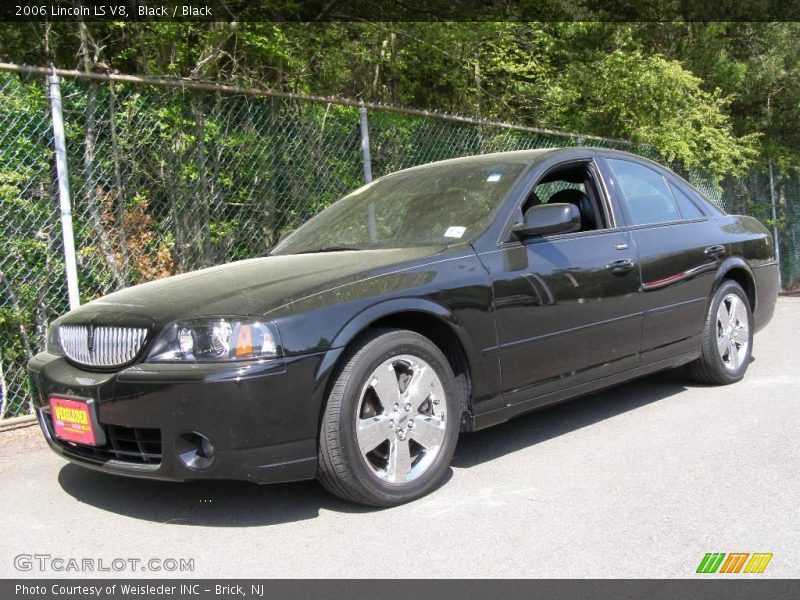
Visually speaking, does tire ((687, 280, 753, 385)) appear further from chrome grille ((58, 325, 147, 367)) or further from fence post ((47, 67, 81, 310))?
fence post ((47, 67, 81, 310))

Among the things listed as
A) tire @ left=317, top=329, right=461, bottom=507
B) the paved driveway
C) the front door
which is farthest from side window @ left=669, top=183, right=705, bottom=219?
tire @ left=317, top=329, right=461, bottom=507

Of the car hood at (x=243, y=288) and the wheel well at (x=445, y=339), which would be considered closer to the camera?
the car hood at (x=243, y=288)

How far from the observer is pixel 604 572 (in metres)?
2.96

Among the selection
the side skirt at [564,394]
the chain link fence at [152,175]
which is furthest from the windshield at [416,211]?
the chain link fence at [152,175]

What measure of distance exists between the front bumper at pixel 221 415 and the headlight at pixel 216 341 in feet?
0.16

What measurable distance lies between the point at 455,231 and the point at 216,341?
1.52 meters

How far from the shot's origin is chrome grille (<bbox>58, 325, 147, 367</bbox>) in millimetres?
3541

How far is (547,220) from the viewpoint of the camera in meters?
4.30

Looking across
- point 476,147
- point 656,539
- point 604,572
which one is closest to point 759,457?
point 656,539

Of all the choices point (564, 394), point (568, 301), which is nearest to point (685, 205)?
point (568, 301)

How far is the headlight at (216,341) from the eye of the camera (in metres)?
3.33

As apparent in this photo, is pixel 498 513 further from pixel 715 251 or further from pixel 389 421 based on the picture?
pixel 715 251

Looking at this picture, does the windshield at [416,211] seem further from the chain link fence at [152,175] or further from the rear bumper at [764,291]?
the rear bumper at [764,291]

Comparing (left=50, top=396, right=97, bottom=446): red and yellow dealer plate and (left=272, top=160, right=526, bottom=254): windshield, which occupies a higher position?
(left=272, top=160, right=526, bottom=254): windshield
